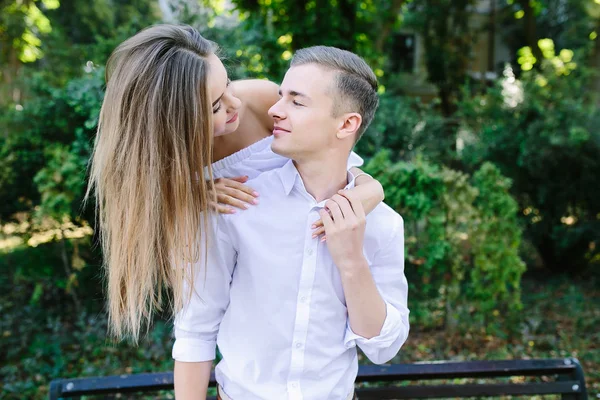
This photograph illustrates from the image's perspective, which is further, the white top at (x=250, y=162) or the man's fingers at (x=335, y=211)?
the white top at (x=250, y=162)

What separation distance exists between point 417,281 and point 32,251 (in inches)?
142

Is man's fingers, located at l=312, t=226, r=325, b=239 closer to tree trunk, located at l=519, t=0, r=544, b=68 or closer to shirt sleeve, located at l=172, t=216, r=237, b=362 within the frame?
shirt sleeve, located at l=172, t=216, r=237, b=362

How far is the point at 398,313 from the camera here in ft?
5.34

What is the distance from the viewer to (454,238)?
14.6ft

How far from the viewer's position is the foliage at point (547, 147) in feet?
19.9

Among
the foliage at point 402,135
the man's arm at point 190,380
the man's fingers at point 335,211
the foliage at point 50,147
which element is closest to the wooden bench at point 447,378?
the man's arm at point 190,380

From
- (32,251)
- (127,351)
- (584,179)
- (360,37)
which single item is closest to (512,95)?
(584,179)

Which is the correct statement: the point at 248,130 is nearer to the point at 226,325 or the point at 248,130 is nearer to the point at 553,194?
the point at 226,325

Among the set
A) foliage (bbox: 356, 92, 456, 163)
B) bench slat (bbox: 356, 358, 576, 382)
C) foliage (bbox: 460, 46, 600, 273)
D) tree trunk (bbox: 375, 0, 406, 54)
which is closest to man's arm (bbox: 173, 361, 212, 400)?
bench slat (bbox: 356, 358, 576, 382)

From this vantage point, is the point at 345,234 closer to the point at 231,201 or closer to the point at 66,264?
the point at 231,201

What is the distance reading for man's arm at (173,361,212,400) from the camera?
5.19ft

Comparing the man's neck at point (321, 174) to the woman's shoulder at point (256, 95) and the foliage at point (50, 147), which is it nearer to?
→ the woman's shoulder at point (256, 95)

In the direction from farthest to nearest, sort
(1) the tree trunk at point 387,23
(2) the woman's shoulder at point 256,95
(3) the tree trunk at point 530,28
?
(3) the tree trunk at point 530,28 < (1) the tree trunk at point 387,23 < (2) the woman's shoulder at point 256,95

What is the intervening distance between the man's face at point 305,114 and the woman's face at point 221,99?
0.49ft
